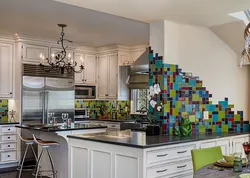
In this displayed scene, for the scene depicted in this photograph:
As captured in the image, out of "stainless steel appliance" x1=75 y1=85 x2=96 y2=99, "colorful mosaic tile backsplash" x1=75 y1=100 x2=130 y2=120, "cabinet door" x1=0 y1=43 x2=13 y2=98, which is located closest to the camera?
"cabinet door" x1=0 y1=43 x2=13 y2=98

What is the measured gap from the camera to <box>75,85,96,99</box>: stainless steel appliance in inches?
303

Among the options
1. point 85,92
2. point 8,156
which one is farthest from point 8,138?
point 85,92

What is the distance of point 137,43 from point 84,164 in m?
4.13

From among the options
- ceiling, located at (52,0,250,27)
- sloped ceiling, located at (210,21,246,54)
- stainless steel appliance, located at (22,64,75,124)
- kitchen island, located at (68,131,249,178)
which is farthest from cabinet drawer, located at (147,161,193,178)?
stainless steel appliance, located at (22,64,75,124)

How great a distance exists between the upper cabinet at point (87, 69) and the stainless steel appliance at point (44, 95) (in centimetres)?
48

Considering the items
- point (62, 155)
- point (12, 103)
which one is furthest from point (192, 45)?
point (12, 103)

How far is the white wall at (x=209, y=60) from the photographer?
4.46 m

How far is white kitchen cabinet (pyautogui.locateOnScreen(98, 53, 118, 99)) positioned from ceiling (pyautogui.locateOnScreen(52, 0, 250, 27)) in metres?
3.34

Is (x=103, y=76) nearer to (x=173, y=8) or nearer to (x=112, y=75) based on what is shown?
(x=112, y=75)

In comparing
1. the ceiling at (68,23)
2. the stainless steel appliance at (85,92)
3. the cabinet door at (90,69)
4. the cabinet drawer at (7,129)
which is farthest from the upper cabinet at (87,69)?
the cabinet drawer at (7,129)

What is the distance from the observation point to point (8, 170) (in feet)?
19.9

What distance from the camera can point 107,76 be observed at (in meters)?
7.85

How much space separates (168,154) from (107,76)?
4597 mm

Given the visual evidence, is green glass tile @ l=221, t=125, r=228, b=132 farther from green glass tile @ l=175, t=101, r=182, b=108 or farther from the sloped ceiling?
the sloped ceiling
